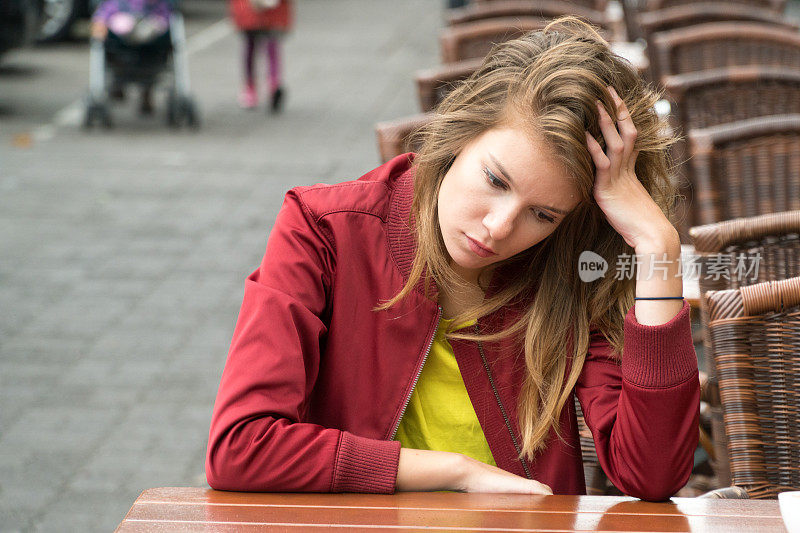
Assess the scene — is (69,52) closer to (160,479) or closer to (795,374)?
(160,479)

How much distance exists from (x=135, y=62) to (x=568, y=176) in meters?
6.90

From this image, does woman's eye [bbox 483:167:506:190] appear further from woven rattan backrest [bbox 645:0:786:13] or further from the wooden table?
woven rattan backrest [bbox 645:0:786:13]

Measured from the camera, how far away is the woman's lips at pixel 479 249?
1797 millimetres

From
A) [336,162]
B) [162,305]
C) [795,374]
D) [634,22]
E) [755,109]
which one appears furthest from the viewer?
[336,162]

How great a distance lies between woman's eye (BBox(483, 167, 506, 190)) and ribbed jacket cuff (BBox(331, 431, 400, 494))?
49cm

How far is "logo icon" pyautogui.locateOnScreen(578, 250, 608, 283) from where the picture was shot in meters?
2.00

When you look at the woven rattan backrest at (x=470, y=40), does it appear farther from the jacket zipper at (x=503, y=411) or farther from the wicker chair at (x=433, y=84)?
the jacket zipper at (x=503, y=411)

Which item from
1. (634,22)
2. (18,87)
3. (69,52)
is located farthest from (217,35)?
(634,22)

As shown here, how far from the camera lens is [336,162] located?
24.6 ft

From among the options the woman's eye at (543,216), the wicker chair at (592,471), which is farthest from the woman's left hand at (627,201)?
the wicker chair at (592,471)

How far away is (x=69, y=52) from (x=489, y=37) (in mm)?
7783

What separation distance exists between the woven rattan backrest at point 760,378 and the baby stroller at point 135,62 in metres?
6.80

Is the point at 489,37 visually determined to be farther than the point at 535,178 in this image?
Yes

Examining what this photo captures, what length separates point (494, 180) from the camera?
1.76m
